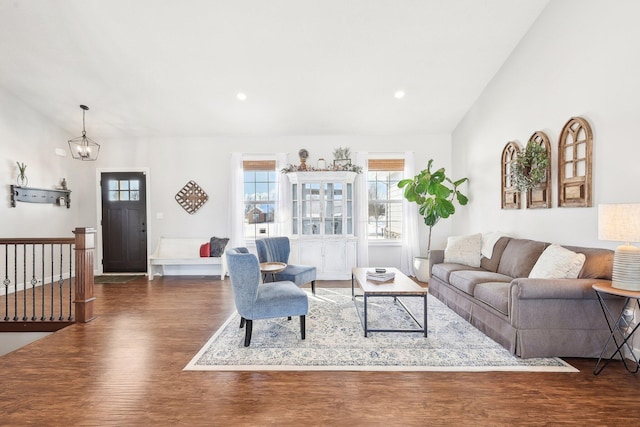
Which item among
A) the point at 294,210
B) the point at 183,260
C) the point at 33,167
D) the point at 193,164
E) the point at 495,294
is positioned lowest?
the point at 183,260

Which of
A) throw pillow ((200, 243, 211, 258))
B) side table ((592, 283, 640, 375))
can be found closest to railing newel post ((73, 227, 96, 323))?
throw pillow ((200, 243, 211, 258))

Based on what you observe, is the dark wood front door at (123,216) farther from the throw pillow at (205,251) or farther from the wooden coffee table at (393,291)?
the wooden coffee table at (393,291)

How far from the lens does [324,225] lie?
5.44 meters

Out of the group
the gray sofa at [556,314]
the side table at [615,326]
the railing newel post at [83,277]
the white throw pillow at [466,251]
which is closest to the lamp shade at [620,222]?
the side table at [615,326]

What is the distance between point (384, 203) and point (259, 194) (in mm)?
2417

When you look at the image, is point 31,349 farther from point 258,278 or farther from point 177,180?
point 177,180

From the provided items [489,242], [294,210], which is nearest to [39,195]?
[294,210]

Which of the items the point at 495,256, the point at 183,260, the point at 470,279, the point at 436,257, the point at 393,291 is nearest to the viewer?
the point at 393,291

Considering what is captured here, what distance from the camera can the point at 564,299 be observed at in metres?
2.45

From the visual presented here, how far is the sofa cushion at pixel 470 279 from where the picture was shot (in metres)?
3.25

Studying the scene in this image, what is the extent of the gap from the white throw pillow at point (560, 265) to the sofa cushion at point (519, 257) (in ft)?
1.49

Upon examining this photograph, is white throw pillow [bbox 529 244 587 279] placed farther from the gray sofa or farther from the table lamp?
the table lamp

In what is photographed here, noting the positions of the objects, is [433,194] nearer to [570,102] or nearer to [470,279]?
[470,279]

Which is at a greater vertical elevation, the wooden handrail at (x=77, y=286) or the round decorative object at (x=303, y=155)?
the round decorative object at (x=303, y=155)
